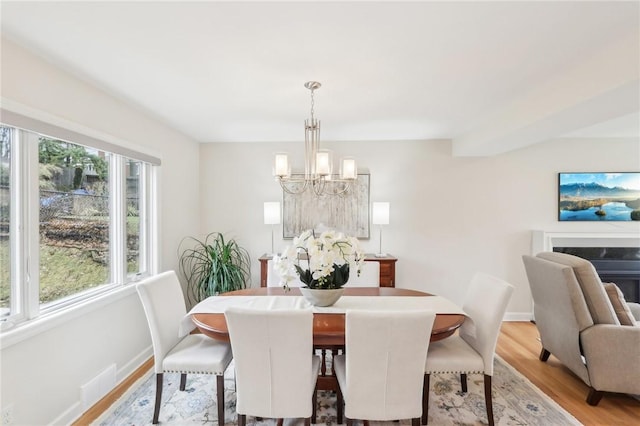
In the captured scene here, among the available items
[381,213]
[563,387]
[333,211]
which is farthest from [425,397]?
[333,211]

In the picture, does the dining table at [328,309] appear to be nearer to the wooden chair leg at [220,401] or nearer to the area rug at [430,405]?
the wooden chair leg at [220,401]

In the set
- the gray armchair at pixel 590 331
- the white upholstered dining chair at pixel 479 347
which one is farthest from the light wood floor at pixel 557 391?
the white upholstered dining chair at pixel 479 347

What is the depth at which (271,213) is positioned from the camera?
372 cm

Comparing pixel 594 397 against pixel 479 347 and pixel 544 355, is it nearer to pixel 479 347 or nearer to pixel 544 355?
pixel 544 355

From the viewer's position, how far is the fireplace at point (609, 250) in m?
3.80

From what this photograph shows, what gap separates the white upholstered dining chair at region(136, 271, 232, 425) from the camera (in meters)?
1.93

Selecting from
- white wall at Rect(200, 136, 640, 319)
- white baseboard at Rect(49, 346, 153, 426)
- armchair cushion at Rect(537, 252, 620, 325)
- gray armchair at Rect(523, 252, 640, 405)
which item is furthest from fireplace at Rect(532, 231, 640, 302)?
white baseboard at Rect(49, 346, 153, 426)

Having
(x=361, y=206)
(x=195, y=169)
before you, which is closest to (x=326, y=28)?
(x=361, y=206)

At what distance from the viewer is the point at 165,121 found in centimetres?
314

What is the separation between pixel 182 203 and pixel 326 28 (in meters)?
2.82

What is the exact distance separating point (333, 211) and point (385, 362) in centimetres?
253

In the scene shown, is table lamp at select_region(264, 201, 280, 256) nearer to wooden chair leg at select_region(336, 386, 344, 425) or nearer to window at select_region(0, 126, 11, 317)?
wooden chair leg at select_region(336, 386, 344, 425)

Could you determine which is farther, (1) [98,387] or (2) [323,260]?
(1) [98,387]

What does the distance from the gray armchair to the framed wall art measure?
200 centimetres
